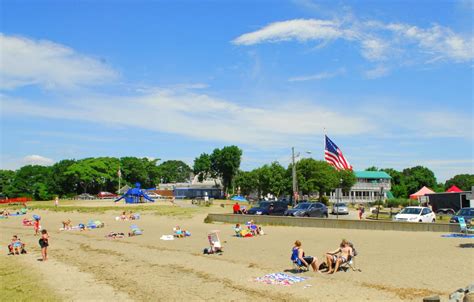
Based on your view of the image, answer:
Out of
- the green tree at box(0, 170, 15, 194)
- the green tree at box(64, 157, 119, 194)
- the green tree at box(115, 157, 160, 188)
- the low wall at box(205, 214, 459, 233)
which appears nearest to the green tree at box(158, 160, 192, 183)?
the green tree at box(115, 157, 160, 188)

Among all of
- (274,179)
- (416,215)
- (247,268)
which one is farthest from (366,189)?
(247,268)

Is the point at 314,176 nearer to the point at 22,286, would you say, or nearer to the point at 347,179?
the point at 347,179

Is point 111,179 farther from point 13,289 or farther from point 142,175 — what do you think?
point 13,289

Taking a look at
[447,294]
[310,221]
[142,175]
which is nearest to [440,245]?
[447,294]

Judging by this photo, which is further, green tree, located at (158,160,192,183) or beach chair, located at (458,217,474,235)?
green tree, located at (158,160,192,183)

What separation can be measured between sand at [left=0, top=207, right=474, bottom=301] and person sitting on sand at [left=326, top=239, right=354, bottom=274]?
0.37 m

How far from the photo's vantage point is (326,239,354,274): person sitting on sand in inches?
616

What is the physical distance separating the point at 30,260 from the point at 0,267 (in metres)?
1.68

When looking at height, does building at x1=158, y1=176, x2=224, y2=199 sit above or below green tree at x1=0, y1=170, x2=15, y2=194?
below

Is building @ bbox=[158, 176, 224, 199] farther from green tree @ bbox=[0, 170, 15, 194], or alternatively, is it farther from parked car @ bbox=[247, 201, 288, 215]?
parked car @ bbox=[247, 201, 288, 215]

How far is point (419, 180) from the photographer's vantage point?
379ft

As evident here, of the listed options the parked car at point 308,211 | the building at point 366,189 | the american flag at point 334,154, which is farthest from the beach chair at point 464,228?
the building at point 366,189

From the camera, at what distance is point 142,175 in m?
126

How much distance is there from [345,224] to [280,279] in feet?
57.6
